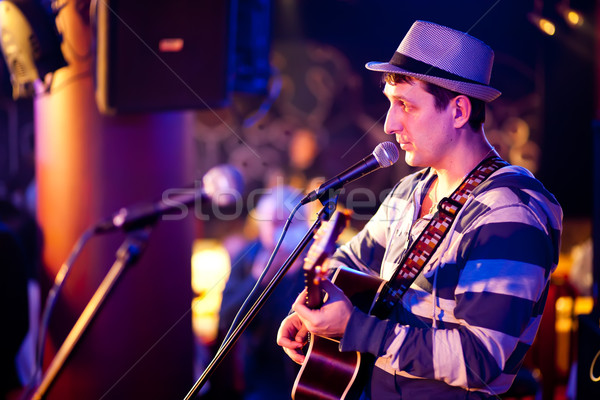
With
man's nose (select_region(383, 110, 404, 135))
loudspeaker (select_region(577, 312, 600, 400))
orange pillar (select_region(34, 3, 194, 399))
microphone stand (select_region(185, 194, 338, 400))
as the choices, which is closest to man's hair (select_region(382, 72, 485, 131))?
man's nose (select_region(383, 110, 404, 135))

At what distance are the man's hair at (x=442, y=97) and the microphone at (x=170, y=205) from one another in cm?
78

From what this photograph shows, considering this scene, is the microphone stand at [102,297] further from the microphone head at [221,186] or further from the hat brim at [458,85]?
the hat brim at [458,85]

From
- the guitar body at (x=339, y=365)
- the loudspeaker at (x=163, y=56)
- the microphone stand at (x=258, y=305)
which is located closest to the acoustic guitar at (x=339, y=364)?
the guitar body at (x=339, y=365)

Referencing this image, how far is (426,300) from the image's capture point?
1.58 meters

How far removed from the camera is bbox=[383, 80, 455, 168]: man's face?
163 centimetres

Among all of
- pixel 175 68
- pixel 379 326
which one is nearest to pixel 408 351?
pixel 379 326

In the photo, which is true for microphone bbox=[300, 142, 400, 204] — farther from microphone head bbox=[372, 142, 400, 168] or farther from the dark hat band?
the dark hat band

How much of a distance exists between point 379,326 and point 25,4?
2.07 m

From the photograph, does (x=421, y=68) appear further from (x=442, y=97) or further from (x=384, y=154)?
(x=384, y=154)

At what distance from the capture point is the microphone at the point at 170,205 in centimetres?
194

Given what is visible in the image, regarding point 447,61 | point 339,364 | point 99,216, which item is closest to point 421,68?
point 447,61

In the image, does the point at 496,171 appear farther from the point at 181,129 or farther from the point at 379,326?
the point at 181,129

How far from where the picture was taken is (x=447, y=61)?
1.61 m

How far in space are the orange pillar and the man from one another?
1019 millimetres
